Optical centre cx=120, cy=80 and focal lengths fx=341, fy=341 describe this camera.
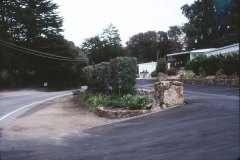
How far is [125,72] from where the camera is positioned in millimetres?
20234

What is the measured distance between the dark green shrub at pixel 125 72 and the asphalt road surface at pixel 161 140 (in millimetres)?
6452

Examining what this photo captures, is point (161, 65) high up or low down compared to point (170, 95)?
up

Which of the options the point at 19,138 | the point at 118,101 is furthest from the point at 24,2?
the point at 19,138

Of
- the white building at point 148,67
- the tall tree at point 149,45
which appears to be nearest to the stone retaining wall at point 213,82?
the white building at point 148,67

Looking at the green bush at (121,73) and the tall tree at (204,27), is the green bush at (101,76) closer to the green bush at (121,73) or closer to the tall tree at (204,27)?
the green bush at (121,73)

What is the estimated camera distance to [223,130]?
31.3 feet

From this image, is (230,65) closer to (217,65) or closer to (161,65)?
(217,65)

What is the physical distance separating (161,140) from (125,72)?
10.7m

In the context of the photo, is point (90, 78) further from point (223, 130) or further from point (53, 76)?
point (53, 76)

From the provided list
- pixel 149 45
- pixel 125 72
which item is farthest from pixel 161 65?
pixel 149 45

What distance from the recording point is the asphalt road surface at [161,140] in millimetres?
8117

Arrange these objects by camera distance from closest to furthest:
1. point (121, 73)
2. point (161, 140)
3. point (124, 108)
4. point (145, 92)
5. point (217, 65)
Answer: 1. point (161, 140)
2. point (124, 108)
3. point (121, 73)
4. point (145, 92)
5. point (217, 65)

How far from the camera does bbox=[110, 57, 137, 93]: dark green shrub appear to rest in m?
20.0

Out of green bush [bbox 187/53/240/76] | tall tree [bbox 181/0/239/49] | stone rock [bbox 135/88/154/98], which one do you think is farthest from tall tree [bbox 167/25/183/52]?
stone rock [bbox 135/88/154/98]
